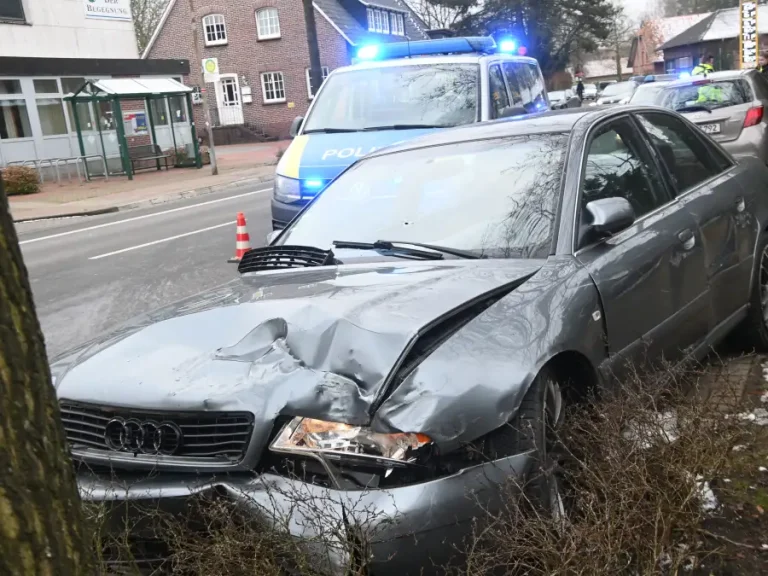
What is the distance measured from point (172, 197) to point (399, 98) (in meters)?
12.2

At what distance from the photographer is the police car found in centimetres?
820

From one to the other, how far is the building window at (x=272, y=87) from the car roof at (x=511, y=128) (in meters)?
40.3

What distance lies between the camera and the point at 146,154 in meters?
25.9

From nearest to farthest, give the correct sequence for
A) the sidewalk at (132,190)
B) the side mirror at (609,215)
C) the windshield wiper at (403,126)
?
the side mirror at (609,215), the windshield wiper at (403,126), the sidewalk at (132,190)

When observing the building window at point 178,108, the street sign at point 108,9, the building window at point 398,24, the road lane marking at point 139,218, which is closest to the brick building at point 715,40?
the building window at point 398,24

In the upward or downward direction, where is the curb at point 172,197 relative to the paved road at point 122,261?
downward

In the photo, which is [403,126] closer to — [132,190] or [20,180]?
[132,190]

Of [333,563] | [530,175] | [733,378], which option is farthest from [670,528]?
[733,378]

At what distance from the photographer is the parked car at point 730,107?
427 inches

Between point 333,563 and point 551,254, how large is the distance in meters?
1.71

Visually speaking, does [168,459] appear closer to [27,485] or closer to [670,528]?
[27,485]

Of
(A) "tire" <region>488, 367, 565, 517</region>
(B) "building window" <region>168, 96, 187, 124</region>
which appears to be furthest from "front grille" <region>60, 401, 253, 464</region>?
(B) "building window" <region>168, 96, 187, 124</region>

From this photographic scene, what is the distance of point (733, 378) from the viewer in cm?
459

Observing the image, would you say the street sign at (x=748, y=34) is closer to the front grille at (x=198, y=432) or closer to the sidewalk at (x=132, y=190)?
the sidewalk at (x=132, y=190)
